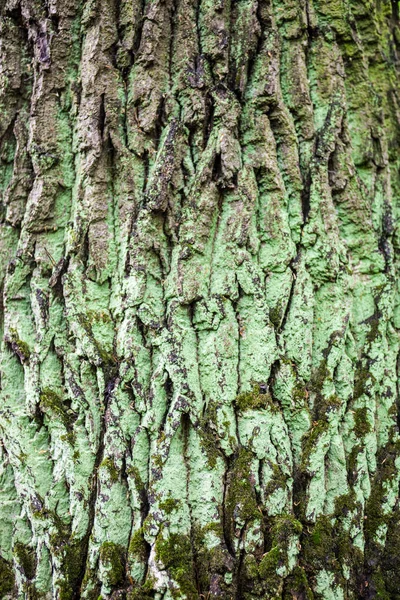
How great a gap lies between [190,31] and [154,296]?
1232 millimetres

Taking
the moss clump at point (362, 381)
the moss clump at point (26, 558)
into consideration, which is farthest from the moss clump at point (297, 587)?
the moss clump at point (26, 558)

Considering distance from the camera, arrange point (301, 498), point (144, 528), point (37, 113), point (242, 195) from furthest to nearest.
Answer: point (37, 113) < point (242, 195) < point (301, 498) < point (144, 528)

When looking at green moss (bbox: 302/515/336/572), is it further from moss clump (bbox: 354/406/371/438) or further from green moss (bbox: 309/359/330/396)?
green moss (bbox: 309/359/330/396)

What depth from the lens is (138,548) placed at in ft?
5.94

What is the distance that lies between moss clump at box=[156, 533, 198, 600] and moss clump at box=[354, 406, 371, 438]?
871mm

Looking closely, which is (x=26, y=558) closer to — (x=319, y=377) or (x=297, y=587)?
(x=297, y=587)

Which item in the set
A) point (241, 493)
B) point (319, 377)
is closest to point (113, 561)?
point (241, 493)

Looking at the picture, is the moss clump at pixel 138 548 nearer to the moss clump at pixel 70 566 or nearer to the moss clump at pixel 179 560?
the moss clump at pixel 179 560

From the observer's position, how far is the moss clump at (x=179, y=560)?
5.72ft

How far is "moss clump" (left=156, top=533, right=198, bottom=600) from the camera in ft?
5.72

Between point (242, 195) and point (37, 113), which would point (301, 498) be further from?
point (37, 113)

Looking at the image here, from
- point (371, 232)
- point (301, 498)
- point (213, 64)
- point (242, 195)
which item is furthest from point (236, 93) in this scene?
point (301, 498)

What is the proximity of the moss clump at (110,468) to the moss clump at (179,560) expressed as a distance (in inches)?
11.1

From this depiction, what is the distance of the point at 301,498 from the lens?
6.43 ft
